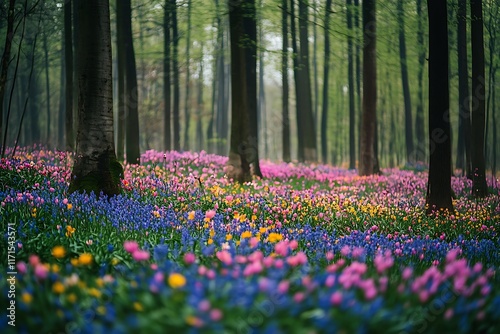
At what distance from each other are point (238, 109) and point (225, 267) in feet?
27.1

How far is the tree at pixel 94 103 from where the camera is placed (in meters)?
7.06

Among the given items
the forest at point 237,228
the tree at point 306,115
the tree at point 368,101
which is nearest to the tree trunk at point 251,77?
the forest at point 237,228

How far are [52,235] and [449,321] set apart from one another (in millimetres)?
3784

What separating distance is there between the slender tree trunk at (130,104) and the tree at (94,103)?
17.0ft

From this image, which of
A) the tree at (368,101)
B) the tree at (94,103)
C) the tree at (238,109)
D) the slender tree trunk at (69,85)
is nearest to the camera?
the tree at (94,103)

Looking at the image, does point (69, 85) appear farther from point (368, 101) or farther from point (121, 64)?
point (368, 101)

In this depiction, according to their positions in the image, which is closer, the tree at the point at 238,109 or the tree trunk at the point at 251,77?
the tree at the point at 238,109

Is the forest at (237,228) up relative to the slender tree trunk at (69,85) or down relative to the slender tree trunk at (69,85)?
down

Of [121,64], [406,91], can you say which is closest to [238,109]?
[121,64]

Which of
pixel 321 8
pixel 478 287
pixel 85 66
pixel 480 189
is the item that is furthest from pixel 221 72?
pixel 478 287

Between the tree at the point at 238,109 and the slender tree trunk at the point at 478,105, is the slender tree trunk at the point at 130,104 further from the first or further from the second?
the slender tree trunk at the point at 478,105

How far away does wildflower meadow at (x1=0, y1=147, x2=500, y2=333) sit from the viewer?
2.27 m

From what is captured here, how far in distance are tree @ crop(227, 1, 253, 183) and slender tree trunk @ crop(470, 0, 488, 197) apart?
6.37 m

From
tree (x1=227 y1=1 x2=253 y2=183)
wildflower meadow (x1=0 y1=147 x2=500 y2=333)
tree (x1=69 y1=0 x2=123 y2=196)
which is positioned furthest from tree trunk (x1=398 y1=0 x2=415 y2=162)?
tree (x1=69 y1=0 x2=123 y2=196)
